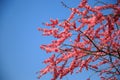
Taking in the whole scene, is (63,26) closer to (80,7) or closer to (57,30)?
(57,30)

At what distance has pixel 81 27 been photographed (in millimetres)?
3914

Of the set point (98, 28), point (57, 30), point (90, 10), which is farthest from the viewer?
point (57, 30)

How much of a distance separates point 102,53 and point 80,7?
127 centimetres

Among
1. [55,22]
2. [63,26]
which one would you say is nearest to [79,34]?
[63,26]

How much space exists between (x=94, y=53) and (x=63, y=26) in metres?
0.97

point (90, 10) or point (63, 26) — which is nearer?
point (90, 10)

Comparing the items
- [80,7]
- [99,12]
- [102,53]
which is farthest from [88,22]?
[102,53]

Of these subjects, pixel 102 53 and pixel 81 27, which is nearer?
pixel 81 27

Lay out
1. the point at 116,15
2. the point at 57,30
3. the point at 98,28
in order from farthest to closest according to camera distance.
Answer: the point at 57,30 < the point at 98,28 < the point at 116,15

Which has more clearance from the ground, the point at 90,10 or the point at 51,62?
the point at 90,10

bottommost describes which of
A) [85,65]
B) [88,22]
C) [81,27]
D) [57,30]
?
[85,65]

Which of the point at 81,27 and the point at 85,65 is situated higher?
the point at 81,27

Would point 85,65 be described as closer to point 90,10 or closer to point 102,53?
point 102,53

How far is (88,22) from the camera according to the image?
346cm
